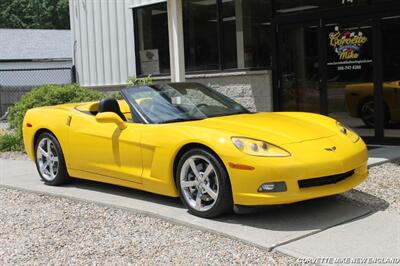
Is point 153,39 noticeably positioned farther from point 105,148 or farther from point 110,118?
point 110,118

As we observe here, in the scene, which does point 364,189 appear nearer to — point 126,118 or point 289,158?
point 289,158

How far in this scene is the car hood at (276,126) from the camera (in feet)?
17.6

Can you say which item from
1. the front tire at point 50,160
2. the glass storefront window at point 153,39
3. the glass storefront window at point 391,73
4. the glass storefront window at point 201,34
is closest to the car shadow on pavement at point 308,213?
the front tire at point 50,160

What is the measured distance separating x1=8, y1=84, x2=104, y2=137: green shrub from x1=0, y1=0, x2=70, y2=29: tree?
45586 millimetres

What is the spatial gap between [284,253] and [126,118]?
2985 millimetres

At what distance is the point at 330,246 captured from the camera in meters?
4.56

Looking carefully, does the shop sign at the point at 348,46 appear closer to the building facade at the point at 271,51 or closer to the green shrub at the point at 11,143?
the building facade at the point at 271,51

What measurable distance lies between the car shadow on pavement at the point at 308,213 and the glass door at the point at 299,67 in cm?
485

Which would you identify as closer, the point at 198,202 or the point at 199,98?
the point at 198,202

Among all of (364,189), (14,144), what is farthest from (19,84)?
(364,189)

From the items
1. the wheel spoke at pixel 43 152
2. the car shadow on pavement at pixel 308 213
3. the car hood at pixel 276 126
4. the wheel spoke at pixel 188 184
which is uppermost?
the car hood at pixel 276 126

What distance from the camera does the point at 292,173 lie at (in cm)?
497

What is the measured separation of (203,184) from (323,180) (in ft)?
3.64

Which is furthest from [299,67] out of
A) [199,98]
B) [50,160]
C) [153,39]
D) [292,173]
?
[292,173]
